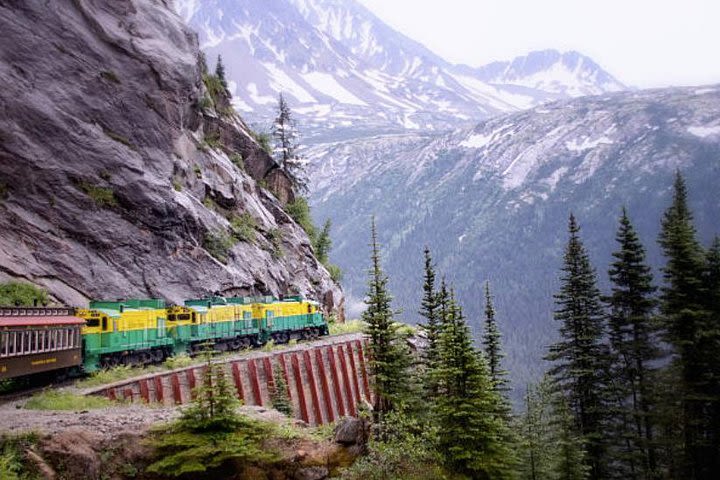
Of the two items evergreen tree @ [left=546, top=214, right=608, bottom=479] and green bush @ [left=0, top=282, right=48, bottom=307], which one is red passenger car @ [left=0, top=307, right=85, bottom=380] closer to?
green bush @ [left=0, top=282, right=48, bottom=307]

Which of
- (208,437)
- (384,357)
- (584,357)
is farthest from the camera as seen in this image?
(584,357)

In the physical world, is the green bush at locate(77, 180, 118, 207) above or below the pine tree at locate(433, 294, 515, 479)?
above

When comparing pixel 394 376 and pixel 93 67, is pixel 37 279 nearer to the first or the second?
pixel 93 67

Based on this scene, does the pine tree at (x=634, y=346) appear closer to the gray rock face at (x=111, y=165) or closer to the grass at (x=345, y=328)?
the grass at (x=345, y=328)

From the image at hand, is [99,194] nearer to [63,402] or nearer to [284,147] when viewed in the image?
[63,402]

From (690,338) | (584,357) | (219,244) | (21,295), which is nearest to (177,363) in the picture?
(21,295)

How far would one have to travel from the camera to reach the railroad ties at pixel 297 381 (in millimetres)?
28297

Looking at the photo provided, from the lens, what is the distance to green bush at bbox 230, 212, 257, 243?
51688 millimetres

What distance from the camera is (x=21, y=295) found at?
3384 cm

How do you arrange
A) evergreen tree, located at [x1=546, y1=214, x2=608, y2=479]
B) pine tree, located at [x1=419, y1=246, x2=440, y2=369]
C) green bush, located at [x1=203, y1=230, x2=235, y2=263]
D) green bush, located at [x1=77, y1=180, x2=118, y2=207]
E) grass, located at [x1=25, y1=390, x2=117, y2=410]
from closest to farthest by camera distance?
grass, located at [x1=25, y1=390, x2=117, y2=410], pine tree, located at [x1=419, y1=246, x2=440, y2=369], evergreen tree, located at [x1=546, y1=214, x2=608, y2=479], green bush, located at [x1=77, y1=180, x2=118, y2=207], green bush, located at [x1=203, y1=230, x2=235, y2=263]

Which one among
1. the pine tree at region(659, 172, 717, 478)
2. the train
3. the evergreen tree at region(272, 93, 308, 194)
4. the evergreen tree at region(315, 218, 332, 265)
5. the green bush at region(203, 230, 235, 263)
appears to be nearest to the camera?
the train

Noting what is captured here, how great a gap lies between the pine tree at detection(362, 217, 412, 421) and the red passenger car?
43.7 ft

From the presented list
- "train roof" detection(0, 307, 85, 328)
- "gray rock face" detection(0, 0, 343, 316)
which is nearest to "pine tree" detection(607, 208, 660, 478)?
"gray rock face" detection(0, 0, 343, 316)

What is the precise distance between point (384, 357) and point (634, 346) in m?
15.1
